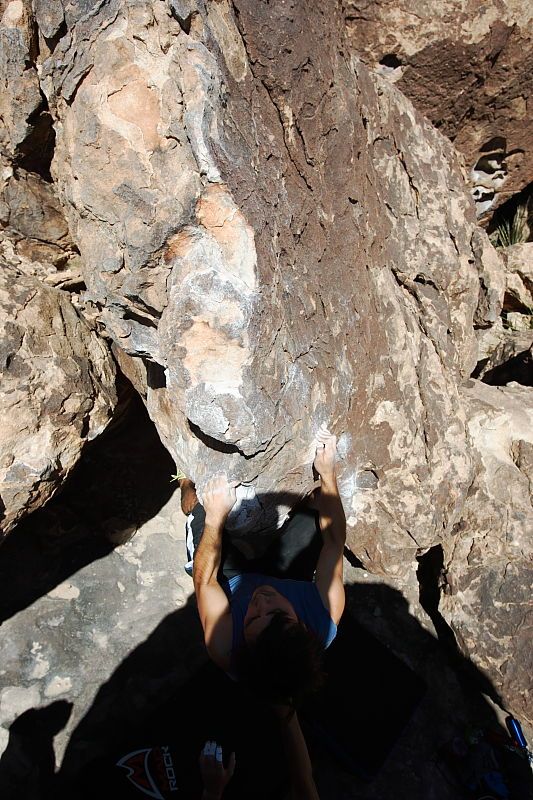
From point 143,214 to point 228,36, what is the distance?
66cm

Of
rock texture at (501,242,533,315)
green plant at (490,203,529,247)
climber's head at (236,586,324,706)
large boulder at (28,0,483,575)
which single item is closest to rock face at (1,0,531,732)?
large boulder at (28,0,483,575)

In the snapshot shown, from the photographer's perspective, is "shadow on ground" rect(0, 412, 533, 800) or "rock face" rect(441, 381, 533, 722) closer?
"shadow on ground" rect(0, 412, 533, 800)

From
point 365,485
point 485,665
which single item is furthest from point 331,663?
point 365,485

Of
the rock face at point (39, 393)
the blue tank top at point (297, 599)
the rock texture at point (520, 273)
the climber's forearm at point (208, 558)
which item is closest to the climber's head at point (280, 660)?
the blue tank top at point (297, 599)

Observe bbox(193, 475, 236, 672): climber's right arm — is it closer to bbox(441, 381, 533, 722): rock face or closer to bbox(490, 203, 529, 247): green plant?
bbox(441, 381, 533, 722): rock face

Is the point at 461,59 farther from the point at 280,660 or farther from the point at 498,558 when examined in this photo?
the point at 280,660

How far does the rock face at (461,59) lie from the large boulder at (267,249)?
7.7 inches

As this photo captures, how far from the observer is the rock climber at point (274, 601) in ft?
5.32

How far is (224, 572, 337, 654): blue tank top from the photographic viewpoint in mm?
1832

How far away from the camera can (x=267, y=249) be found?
61.4 inches

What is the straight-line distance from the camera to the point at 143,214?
1431 mm

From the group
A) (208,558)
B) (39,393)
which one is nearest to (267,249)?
(39,393)

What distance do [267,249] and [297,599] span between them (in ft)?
4.17

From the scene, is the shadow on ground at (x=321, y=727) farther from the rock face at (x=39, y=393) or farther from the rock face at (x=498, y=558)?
the rock face at (x=39, y=393)
